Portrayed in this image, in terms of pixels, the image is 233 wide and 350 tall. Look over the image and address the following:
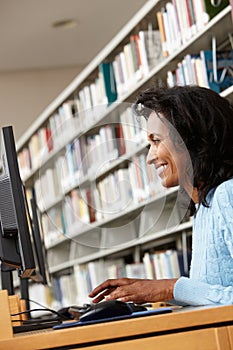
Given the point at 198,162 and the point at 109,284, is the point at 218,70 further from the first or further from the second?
the point at 109,284

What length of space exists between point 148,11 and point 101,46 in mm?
2969

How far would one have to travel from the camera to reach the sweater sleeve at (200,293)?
1556 millimetres

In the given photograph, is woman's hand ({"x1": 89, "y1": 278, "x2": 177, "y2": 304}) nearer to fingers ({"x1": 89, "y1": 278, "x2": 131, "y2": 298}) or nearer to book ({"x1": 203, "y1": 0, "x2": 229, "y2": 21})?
fingers ({"x1": 89, "y1": 278, "x2": 131, "y2": 298})

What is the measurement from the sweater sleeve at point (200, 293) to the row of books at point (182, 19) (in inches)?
76.2

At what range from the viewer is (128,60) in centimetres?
434

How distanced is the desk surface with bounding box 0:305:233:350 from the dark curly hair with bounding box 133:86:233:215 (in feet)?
1.74

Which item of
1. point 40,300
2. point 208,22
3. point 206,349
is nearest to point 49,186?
point 40,300

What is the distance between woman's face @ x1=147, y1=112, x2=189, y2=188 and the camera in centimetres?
181

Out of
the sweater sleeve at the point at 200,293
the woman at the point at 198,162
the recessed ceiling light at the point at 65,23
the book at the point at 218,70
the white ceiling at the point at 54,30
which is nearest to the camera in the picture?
the sweater sleeve at the point at 200,293

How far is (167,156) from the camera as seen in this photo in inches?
71.5

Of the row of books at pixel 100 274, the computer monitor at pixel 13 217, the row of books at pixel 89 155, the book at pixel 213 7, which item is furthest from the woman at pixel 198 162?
the row of books at pixel 100 274

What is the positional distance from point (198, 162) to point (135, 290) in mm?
342

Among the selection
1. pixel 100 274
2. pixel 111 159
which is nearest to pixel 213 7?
pixel 111 159

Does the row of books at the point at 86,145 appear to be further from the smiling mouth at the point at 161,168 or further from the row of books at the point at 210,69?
the row of books at the point at 210,69
